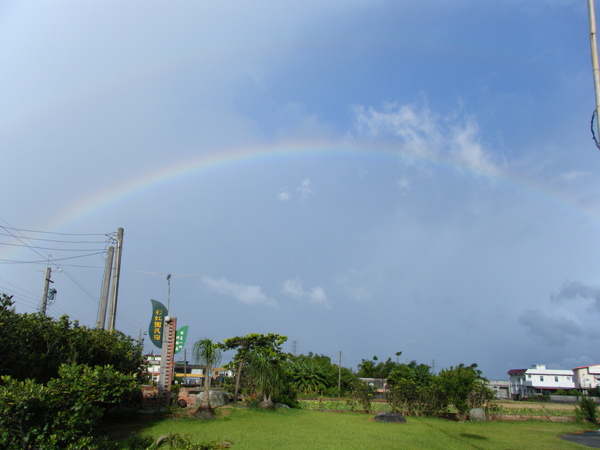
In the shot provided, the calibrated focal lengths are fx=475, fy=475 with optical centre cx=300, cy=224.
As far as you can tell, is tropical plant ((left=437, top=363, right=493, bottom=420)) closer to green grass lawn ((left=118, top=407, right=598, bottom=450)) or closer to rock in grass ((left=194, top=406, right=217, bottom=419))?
green grass lawn ((left=118, top=407, right=598, bottom=450))

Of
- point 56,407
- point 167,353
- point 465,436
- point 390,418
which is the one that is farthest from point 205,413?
point 465,436

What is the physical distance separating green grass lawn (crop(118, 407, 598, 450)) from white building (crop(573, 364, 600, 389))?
51153mm

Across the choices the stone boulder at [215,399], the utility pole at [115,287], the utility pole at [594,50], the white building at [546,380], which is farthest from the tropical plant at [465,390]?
the white building at [546,380]

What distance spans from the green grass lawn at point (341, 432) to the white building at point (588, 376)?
2014 inches

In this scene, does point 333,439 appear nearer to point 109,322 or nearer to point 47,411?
point 47,411

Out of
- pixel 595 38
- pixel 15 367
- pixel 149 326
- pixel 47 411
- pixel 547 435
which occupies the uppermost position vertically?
pixel 595 38

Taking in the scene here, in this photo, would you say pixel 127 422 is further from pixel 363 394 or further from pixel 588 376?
pixel 588 376

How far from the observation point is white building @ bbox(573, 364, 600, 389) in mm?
60656

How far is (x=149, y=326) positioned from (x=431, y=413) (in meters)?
12.6

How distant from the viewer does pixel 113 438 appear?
11.8m

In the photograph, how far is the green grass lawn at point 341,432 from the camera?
1184 cm

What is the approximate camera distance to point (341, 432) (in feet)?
45.2

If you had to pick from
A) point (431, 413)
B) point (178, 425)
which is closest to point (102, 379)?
point (178, 425)

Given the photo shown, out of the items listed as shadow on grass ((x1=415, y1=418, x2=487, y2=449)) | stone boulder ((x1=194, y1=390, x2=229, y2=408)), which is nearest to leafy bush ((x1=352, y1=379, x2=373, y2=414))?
shadow on grass ((x1=415, y1=418, x2=487, y2=449))
